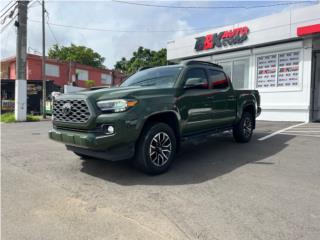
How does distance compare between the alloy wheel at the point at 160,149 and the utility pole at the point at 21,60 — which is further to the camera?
the utility pole at the point at 21,60

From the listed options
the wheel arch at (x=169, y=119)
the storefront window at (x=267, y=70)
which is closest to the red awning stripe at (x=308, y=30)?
the storefront window at (x=267, y=70)

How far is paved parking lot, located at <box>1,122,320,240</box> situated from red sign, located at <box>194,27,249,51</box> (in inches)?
377

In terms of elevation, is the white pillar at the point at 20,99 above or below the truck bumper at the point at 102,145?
above

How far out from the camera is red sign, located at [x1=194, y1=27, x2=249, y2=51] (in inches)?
577

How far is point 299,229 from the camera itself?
307cm

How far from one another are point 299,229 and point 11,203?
349 centimetres

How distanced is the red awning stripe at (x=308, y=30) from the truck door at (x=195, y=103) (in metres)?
7.66

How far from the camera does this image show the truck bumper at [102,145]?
4.32 m

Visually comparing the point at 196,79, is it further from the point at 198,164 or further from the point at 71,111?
the point at 71,111

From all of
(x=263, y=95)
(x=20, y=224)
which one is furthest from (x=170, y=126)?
(x=263, y=95)

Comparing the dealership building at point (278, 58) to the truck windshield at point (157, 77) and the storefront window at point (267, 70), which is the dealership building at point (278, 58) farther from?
the truck windshield at point (157, 77)

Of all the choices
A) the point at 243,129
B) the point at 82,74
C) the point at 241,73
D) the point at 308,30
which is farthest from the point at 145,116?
the point at 82,74

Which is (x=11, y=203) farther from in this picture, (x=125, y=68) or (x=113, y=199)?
(x=125, y=68)

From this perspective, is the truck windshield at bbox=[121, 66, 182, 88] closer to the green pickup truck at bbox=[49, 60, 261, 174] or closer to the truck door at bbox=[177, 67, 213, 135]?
the green pickup truck at bbox=[49, 60, 261, 174]
